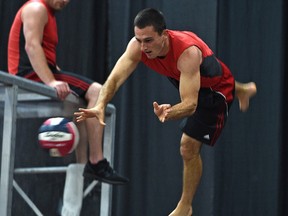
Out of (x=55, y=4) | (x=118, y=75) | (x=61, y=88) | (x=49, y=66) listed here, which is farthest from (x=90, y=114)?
(x=55, y=4)

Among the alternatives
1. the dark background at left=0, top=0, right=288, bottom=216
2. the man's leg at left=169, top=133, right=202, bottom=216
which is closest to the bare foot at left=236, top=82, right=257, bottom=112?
the man's leg at left=169, top=133, right=202, bottom=216

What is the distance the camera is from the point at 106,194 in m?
5.30

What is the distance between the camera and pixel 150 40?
13.9 ft

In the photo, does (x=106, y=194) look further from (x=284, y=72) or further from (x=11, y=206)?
(x=284, y=72)

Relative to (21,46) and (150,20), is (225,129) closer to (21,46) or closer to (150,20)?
(21,46)

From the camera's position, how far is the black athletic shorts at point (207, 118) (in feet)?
15.1

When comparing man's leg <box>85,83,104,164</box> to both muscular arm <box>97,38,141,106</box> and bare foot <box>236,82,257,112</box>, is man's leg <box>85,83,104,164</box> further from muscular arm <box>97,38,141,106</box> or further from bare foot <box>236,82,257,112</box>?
bare foot <box>236,82,257,112</box>

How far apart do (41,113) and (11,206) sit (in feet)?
2.17

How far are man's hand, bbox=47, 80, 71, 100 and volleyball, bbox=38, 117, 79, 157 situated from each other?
0.12 m

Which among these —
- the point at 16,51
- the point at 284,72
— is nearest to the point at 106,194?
the point at 16,51

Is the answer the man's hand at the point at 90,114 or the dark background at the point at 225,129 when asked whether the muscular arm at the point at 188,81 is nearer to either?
the man's hand at the point at 90,114

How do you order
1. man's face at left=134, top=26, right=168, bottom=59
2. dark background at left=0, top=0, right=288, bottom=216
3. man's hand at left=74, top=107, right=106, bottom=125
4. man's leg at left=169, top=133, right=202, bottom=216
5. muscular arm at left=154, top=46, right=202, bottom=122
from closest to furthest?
1. man's hand at left=74, top=107, right=106, bottom=125
2. muscular arm at left=154, top=46, right=202, bottom=122
3. man's face at left=134, top=26, right=168, bottom=59
4. man's leg at left=169, top=133, right=202, bottom=216
5. dark background at left=0, top=0, right=288, bottom=216

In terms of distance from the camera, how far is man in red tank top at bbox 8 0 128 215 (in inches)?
192

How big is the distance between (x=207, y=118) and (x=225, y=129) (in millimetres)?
1125
